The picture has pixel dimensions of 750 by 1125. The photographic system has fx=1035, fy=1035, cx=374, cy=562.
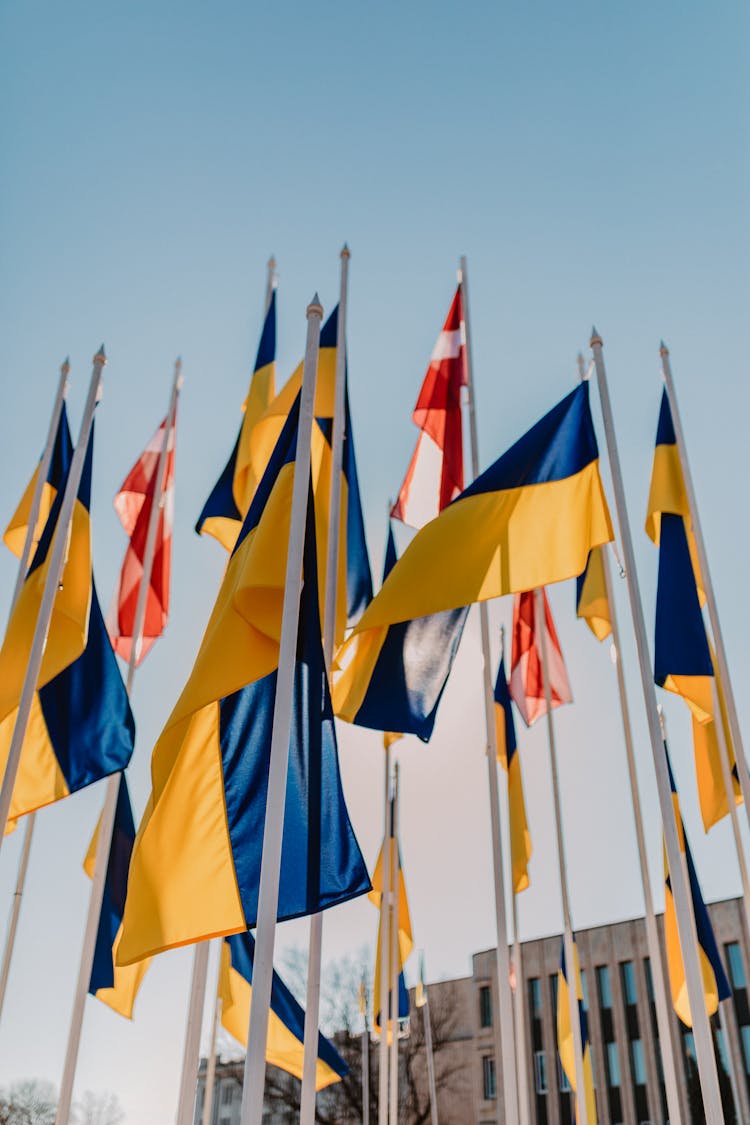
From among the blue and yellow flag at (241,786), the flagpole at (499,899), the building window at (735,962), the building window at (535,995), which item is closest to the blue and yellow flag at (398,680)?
the flagpole at (499,899)

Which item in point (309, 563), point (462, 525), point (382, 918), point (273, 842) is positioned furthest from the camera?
point (382, 918)

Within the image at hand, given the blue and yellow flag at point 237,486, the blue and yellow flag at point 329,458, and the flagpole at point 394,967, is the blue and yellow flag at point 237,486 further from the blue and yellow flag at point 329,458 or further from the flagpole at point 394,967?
the flagpole at point 394,967

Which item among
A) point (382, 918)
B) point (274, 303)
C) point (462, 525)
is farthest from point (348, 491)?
point (382, 918)

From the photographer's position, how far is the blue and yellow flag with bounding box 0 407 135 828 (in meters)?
9.34

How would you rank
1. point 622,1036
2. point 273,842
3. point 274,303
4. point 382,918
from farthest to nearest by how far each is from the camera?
point 622,1036, point 382,918, point 274,303, point 273,842

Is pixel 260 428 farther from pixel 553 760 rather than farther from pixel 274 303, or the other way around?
pixel 553 760

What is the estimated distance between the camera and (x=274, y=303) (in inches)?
535

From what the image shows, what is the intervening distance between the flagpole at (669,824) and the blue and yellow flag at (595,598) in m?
3.29

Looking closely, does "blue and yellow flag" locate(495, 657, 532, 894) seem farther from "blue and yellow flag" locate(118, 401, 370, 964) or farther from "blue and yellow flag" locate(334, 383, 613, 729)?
"blue and yellow flag" locate(118, 401, 370, 964)

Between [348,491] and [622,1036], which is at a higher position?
[622,1036]

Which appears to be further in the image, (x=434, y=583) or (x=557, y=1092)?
(x=557, y=1092)

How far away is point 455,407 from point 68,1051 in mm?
7707

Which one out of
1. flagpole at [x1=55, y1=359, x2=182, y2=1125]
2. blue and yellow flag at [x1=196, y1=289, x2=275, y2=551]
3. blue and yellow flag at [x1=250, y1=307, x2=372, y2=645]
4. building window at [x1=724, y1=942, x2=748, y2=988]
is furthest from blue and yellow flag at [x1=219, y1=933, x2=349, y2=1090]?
building window at [x1=724, y1=942, x2=748, y2=988]

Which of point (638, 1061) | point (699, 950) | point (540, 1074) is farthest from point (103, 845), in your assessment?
point (540, 1074)
